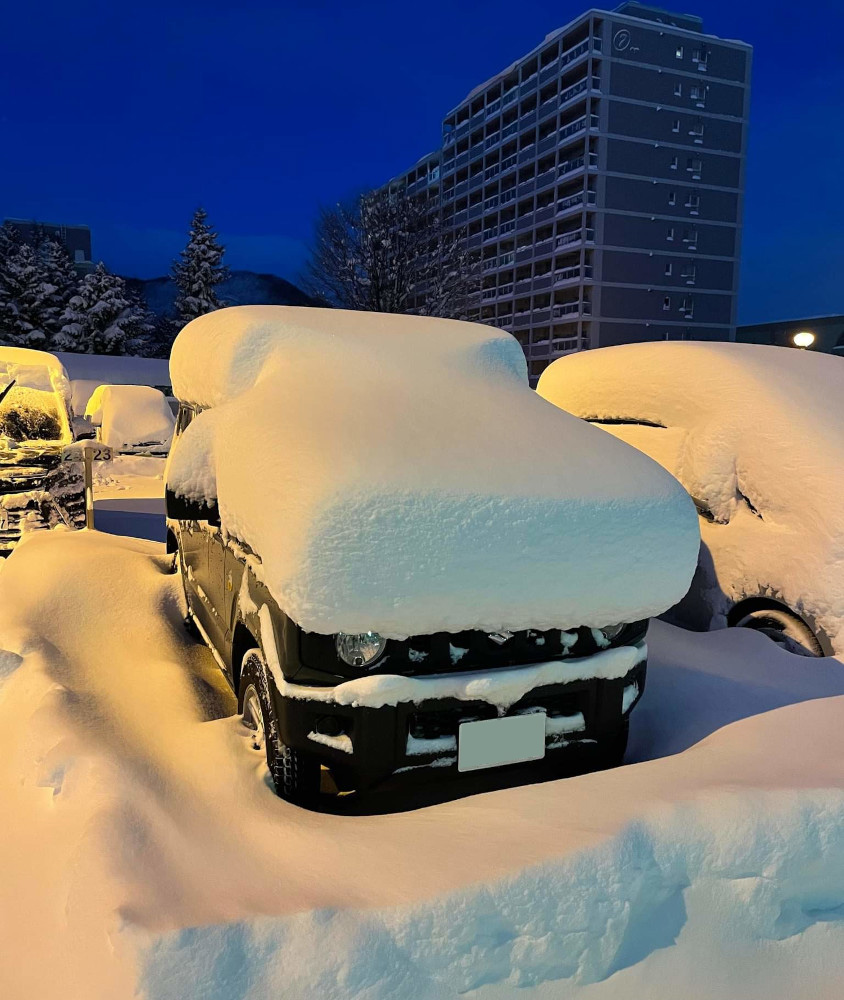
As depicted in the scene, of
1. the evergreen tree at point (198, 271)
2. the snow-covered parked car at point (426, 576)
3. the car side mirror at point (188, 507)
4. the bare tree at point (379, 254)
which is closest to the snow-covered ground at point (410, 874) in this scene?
the snow-covered parked car at point (426, 576)

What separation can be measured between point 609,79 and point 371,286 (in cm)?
2284

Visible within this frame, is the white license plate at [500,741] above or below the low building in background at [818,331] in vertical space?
below

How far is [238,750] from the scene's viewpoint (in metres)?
2.50

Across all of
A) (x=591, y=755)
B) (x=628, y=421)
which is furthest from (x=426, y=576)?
(x=628, y=421)

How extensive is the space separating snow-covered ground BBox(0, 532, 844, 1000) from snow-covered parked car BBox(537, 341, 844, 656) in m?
0.81

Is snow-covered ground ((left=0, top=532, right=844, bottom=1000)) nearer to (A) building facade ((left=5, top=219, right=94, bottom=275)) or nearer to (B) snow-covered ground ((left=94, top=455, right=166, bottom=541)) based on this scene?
(B) snow-covered ground ((left=94, top=455, right=166, bottom=541))

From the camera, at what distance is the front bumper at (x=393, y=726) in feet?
7.06

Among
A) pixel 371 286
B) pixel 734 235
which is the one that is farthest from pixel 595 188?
pixel 371 286

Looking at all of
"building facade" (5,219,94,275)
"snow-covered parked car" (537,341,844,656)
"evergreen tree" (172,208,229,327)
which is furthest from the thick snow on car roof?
"building facade" (5,219,94,275)

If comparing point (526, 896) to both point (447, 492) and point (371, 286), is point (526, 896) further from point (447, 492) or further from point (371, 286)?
point (371, 286)

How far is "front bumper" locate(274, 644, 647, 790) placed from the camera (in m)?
2.15

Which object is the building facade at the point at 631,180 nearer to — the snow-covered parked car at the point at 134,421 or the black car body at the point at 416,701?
the snow-covered parked car at the point at 134,421

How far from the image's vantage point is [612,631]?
→ 95.8 inches

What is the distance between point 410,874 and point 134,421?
42.6ft
